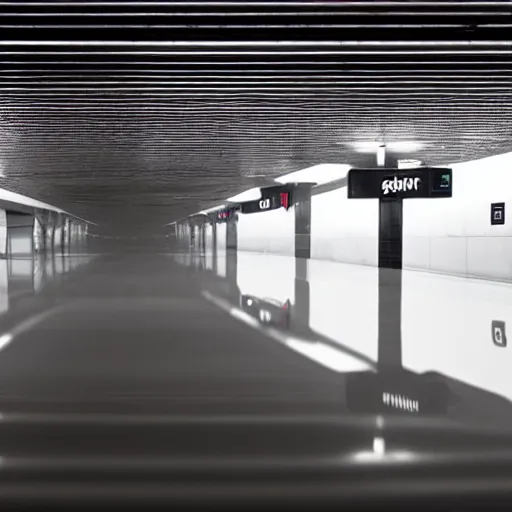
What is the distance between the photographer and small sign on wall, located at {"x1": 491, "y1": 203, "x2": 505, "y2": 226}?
637 inches

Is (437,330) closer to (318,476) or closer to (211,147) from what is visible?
(318,476)

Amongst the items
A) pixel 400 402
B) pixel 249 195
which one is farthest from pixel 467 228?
pixel 249 195

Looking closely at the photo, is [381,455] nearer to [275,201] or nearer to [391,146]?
[391,146]

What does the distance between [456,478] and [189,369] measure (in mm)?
2625

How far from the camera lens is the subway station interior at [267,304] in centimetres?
264

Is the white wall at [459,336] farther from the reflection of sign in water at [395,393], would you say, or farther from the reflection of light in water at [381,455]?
the reflection of light in water at [381,455]

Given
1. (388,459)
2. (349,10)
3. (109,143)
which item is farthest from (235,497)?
(109,143)

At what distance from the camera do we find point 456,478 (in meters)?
2.51

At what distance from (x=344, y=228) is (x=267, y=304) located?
65.3ft

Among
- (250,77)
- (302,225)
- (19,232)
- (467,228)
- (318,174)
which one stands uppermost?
(318,174)

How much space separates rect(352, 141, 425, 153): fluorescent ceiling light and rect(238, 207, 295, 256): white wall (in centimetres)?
1757

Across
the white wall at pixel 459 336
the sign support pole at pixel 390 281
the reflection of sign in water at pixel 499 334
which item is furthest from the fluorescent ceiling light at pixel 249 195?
the reflection of sign in water at pixel 499 334

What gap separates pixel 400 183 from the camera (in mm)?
17438

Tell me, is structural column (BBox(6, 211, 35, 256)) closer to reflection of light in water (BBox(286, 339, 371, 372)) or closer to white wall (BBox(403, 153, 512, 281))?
white wall (BBox(403, 153, 512, 281))
